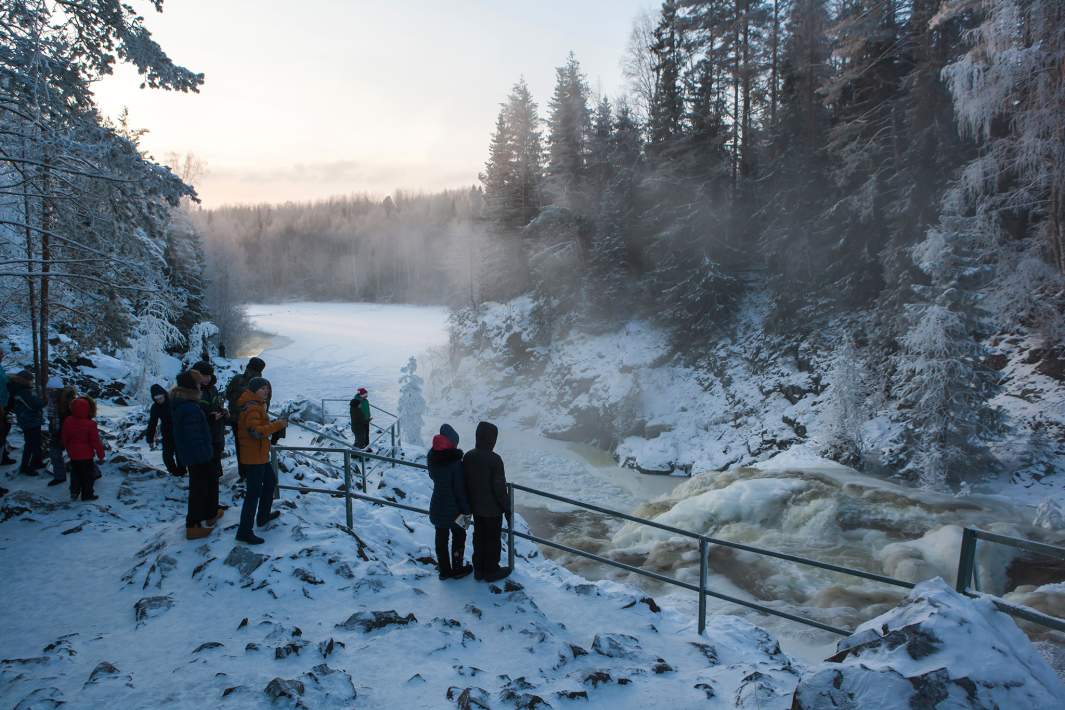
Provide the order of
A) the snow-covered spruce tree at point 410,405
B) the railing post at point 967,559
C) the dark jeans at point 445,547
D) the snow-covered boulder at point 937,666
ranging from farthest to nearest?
1. the snow-covered spruce tree at point 410,405
2. the dark jeans at point 445,547
3. the railing post at point 967,559
4. the snow-covered boulder at point 937,666

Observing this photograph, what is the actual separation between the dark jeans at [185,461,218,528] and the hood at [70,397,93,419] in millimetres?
2999

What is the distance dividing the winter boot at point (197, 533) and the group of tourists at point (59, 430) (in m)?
2.94

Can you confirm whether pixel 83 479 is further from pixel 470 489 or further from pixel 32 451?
pixel 470 489

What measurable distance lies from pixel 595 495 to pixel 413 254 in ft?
253

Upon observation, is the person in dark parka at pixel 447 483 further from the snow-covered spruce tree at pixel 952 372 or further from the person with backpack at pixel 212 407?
the snow-covered spruce tree at pixel 952 372

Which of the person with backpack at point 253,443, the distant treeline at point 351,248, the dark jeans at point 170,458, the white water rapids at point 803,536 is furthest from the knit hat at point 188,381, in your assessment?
the distant treeline at point 351,248

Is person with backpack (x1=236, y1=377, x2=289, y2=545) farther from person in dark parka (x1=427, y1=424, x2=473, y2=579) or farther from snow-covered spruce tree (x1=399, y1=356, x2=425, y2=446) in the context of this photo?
snow-covered spruce tree (x1=399, y1=356, x2=425, y2=446)

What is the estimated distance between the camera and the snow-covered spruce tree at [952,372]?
1514 cm

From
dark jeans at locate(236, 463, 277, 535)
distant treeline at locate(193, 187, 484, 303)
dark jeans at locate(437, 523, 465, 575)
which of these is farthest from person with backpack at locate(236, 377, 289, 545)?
distant treeline at locate(193, 187, 484, 303)

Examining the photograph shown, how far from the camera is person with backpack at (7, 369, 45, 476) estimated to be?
8984mm

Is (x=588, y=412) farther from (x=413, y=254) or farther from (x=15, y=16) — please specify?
(x=413, y=254)

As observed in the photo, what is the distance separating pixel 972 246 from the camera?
1622cm

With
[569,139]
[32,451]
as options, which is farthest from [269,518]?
[569,139]

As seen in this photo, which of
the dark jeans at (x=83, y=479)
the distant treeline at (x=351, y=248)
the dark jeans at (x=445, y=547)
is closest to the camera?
the dark jeans at (x=445, y=547)
